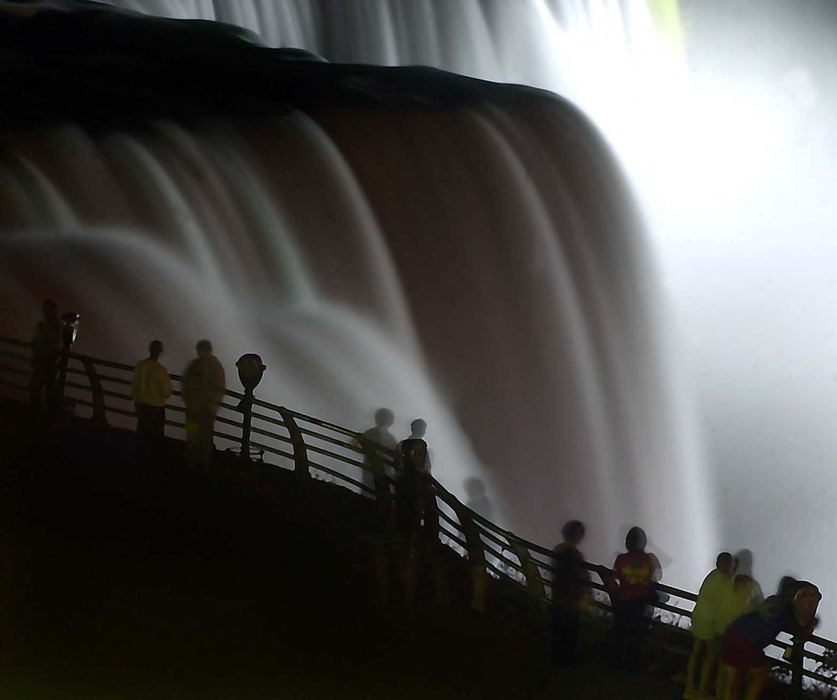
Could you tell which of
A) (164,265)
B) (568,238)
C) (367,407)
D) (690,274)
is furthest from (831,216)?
(164,265)

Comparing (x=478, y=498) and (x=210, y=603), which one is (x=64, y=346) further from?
(x=478, y=498)

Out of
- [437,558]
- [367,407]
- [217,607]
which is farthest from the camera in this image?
[367,407]

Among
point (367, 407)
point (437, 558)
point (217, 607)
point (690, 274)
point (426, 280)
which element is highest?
point (690, 274)

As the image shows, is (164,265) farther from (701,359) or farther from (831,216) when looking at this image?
(831,216)

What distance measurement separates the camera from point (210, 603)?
10.4 feet

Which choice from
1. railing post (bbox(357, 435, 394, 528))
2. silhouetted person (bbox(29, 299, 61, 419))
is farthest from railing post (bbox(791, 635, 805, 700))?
silhouetted person (bbox(29, 299, 61, 419))

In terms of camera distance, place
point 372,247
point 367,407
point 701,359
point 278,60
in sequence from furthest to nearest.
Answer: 1. point 701,359
2. point 278,60
3. point 372,247
4. point 367,407

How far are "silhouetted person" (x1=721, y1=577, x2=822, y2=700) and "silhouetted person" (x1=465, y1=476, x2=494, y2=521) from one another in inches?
47.7

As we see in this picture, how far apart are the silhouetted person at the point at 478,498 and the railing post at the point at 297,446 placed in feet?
2.61

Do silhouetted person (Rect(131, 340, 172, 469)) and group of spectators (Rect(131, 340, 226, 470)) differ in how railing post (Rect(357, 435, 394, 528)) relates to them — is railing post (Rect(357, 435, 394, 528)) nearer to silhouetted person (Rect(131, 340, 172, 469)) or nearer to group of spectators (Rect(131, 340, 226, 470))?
group of spectators (Rect(131, 340, 226, 470))

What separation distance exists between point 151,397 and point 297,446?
503mm

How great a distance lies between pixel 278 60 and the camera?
16.1 ft

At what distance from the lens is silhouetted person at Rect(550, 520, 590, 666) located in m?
3.18

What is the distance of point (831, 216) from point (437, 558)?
374 centimetres
